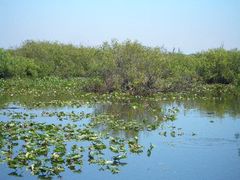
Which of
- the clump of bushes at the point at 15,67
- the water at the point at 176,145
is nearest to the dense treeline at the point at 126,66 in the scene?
the clump of bushes at the point at 15,67

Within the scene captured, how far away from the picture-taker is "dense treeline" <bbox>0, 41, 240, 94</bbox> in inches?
909

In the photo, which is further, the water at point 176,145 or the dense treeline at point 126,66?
the dense treeline at point 126,66

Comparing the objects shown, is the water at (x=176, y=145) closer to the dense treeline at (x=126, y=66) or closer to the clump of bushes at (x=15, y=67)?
the dense treeline at (x=126, y=66)

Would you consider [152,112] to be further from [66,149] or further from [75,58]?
[75,58]

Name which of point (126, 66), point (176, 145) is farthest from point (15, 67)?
point (176, 145)

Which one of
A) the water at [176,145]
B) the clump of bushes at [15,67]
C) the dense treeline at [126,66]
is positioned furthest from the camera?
the clump of bushes at [15,67]

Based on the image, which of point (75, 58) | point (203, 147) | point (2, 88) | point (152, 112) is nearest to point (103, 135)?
point (203, 147)

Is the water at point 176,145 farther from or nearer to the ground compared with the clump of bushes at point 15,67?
nearer to the ground

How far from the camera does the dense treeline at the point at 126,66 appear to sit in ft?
75.8

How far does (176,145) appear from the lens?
1040cm

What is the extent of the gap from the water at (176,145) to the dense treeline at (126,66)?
6.09 m

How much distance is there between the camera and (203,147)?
10.2 meters

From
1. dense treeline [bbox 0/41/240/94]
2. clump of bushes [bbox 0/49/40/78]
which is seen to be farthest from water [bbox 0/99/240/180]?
clump of bushes [bbox 0/49/40/78]

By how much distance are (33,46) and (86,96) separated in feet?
71.8
